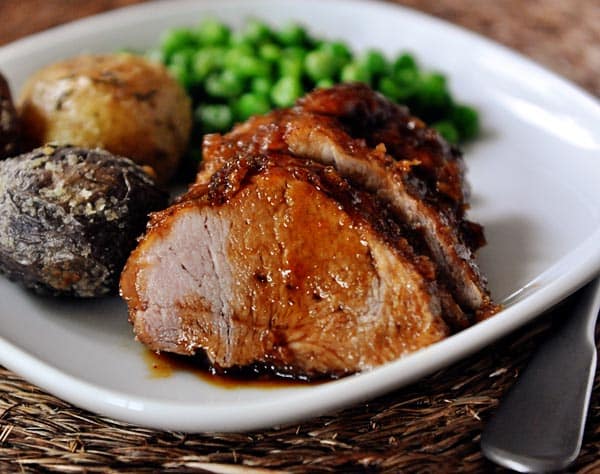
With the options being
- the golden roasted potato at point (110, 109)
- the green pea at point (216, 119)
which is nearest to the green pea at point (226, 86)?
the green pea at point (216, 119)

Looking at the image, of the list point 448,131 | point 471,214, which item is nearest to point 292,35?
point 448,131

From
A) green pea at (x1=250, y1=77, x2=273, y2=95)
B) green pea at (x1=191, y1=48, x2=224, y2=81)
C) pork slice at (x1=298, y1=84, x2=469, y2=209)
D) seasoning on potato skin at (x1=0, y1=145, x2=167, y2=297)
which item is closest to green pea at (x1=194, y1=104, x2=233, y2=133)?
green pea at (x1=250, y1=77, x2=273, y2=95)

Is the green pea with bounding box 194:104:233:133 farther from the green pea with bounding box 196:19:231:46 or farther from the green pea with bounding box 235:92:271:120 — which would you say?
the green pea with bounding box 196:19:231:46

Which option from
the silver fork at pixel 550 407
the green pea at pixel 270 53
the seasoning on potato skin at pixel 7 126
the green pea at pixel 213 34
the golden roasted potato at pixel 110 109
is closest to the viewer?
the silver fork at pixel 550 407

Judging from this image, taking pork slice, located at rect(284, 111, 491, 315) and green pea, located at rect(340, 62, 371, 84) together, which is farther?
green pea, located at rect(340, 62, 371, 84)

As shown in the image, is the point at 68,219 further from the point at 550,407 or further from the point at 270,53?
the point at 270,53

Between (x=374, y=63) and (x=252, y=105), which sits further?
(x=374, y=63)

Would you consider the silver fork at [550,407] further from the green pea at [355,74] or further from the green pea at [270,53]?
the green pea at [270,53]

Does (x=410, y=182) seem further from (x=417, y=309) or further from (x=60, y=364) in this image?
(x=60, y=364)
